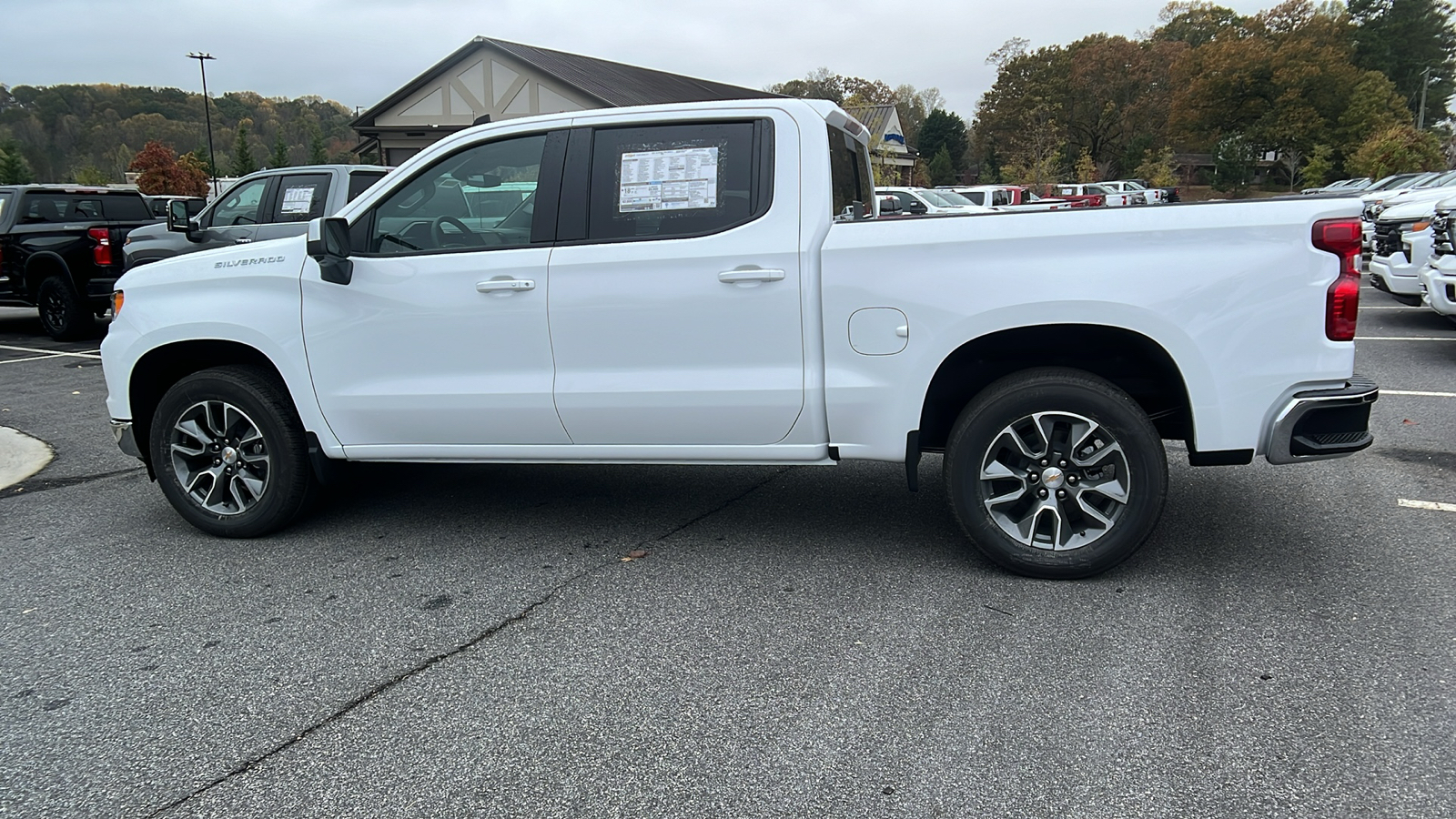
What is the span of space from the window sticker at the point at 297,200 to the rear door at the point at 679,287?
723 centimetres

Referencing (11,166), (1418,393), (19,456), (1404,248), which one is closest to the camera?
(19,456)

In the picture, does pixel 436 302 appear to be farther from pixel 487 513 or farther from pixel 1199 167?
pixel 1199 167

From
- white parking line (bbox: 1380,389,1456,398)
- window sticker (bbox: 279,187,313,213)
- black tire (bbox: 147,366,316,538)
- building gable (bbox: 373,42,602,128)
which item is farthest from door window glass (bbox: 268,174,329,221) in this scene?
building gable (bbox: 373,42,602,128)

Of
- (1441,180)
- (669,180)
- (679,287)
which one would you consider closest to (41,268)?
(669,180)

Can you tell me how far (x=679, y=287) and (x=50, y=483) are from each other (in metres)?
4.54

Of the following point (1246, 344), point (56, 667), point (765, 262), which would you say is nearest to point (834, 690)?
point (765, 262)

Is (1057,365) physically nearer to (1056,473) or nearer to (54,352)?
(1056,473)

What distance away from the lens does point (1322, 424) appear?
3771 mm

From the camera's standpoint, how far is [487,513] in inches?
208

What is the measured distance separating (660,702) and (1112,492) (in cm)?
198

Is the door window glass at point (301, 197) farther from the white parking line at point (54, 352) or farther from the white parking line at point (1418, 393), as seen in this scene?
the white parking line at point (1418, 393)

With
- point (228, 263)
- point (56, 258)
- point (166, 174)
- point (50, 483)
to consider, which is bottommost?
point (50, 483)

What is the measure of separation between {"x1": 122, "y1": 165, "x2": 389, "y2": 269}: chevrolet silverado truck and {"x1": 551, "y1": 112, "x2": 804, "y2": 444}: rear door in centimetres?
696

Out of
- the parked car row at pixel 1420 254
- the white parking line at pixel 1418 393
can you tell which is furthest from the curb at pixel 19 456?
the parked car row at pixel 1420 254
